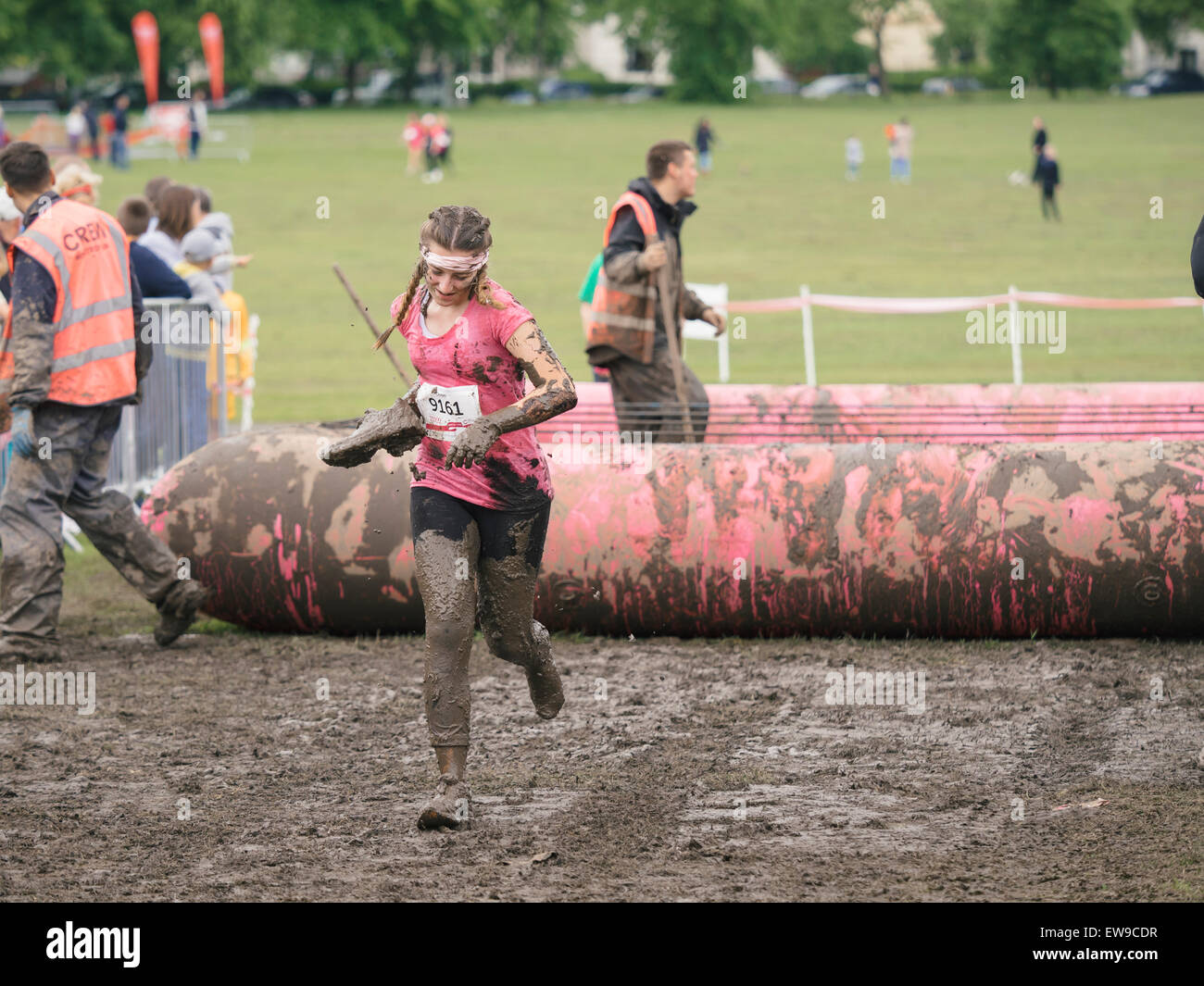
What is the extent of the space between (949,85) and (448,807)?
2962 inches

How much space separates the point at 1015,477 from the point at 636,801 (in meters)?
2.91

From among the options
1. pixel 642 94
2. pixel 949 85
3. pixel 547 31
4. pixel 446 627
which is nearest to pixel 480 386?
pixel 446 627

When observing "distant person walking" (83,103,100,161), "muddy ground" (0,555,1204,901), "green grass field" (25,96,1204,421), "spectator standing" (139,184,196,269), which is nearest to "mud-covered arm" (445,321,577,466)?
"muddy ground" (0,555,1204,901)

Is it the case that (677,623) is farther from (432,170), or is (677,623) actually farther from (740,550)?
(432,170)

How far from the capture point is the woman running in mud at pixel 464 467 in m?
5.26

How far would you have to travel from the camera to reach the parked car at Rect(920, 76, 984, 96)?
75.0 meters

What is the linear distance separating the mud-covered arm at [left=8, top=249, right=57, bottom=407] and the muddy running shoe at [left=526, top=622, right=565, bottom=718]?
2823 millimetres

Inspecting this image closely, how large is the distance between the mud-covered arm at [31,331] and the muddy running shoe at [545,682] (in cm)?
282

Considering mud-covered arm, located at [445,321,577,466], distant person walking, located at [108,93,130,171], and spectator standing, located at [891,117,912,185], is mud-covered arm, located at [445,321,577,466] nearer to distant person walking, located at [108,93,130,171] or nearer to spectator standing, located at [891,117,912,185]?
spectator standing, located at [891,117,912,185]

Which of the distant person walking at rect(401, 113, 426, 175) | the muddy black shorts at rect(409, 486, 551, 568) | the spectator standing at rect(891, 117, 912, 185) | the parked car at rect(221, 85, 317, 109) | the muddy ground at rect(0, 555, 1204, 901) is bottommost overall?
the muddy ground at rect(0, 555, 1204, 901)

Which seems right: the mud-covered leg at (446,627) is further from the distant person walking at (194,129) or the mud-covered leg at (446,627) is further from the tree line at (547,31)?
the tree line at (547,31)

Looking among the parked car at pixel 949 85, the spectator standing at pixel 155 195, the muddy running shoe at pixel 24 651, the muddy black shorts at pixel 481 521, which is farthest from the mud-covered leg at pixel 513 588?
the parked car at pixel 949 85

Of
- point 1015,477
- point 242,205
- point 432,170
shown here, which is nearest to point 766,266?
point 242,205
